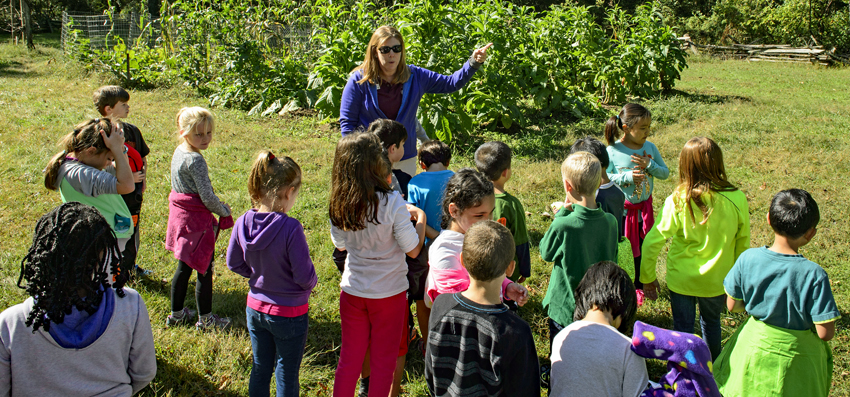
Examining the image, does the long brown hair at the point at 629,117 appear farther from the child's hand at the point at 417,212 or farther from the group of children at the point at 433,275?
the child's hand at the point at 417,212

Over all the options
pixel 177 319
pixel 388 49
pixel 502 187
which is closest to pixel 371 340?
pixel 502 187

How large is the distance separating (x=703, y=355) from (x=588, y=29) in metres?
9.80

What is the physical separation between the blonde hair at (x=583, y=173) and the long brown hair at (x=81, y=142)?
8.92 feet

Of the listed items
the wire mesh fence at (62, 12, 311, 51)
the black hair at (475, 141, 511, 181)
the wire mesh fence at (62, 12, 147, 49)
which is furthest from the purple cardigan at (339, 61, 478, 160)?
the wire mesh fence at (62, 12, 147, 49)

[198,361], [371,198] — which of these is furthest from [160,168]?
[371,198]

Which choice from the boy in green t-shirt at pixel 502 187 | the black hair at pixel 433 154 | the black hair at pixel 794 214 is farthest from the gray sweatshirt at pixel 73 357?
the black hair at pixel 794 214

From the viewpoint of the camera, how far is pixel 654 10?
10.9 m

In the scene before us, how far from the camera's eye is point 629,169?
13.4 ft

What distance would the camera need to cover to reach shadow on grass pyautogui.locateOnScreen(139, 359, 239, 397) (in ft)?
10.4

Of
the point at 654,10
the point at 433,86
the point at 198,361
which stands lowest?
the point at 198,361

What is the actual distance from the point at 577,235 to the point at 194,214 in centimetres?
243

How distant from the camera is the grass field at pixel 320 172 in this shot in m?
3.56

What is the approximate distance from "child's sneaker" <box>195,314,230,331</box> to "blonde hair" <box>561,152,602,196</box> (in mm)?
2568

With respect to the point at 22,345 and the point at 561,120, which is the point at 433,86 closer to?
the point at 22,345
